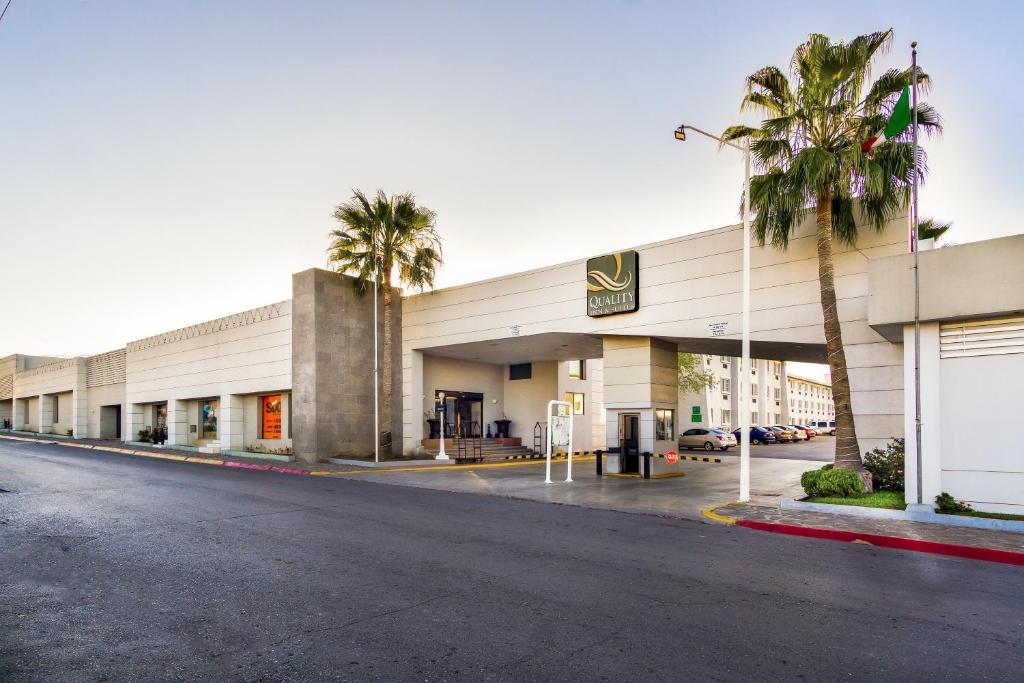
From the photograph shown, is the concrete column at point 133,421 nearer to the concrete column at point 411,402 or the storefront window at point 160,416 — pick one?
the storefront window at point 160,416

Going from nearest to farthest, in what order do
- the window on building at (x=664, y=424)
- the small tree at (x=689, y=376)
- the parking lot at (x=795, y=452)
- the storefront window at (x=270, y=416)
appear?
the window on building at (x=664, y=424)
the storefront window at (x=270, y=416)
the parking lot at (x=795, y=452)
the small tree at (x=689, y=376)

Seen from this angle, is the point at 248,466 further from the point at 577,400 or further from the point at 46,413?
the point at 46,413

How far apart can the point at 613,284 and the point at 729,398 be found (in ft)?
169

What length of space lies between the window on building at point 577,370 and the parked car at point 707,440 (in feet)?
42.8

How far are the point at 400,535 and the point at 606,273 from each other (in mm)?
13200

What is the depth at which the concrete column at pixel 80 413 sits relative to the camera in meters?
47.6

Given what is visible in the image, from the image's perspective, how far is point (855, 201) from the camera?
632 inches

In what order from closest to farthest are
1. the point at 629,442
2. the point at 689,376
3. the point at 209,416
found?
the point at 629,442, the point at 209,416, the point at 689,376

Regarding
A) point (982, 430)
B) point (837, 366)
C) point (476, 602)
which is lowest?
point (476, 602)

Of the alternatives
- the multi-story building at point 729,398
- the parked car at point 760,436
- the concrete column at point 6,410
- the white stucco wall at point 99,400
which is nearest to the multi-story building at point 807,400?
the multi-story building at point 729,398

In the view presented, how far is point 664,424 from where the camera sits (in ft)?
70.8

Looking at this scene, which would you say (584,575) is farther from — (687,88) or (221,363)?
(221,363)

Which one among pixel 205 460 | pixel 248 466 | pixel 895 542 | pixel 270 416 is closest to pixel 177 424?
pixel 270 416

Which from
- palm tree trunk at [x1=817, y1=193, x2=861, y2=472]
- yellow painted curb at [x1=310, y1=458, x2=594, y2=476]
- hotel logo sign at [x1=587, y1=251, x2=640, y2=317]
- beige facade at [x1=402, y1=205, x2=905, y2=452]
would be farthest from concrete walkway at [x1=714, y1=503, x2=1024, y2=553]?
yellow painted curb at [x1=310, y1=458, x2=594, y2=476]
